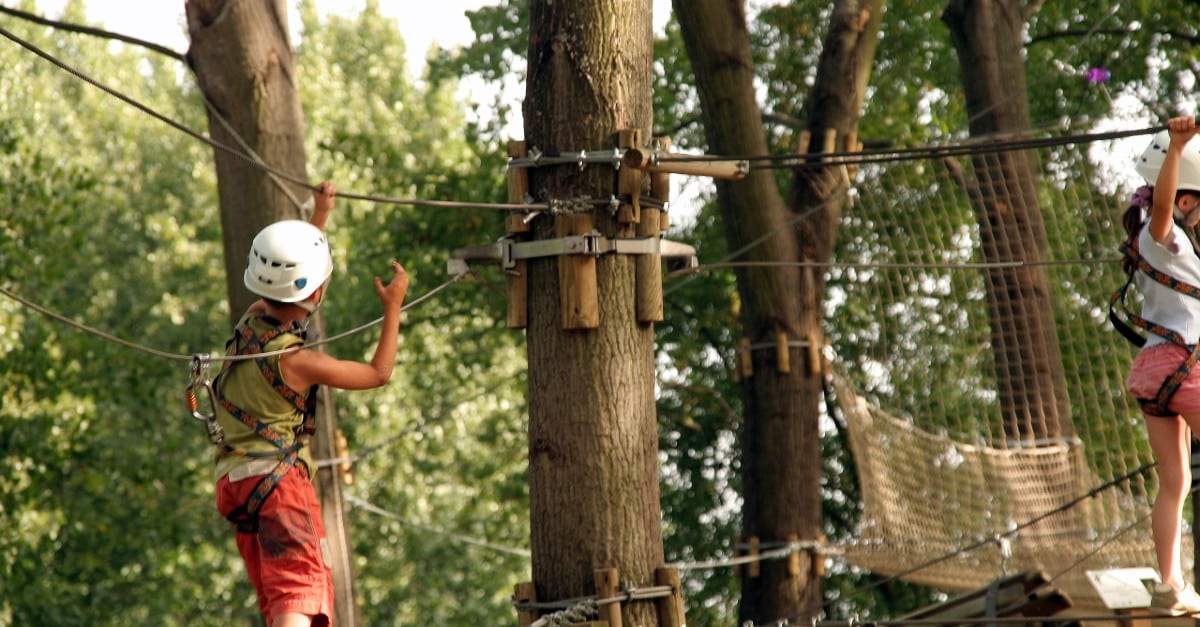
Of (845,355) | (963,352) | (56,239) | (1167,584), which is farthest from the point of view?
(56,239)

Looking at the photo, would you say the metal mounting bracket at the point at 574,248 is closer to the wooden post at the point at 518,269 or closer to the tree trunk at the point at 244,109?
the wooden post at the point at 518,269

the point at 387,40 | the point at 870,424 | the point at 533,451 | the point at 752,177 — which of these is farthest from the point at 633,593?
the point at 387,40

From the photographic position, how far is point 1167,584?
4859mm

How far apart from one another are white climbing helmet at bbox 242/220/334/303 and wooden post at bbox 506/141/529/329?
0.54 m

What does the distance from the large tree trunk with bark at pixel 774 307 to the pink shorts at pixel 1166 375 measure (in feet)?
13.0

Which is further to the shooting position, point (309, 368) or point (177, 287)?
point (177, 287)

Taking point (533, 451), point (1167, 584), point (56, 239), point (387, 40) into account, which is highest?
point (387, 40)

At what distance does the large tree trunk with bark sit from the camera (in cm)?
876

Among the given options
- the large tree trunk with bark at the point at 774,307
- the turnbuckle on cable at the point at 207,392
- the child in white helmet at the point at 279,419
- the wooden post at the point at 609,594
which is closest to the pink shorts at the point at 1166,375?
the wooden post at the point at 609,594

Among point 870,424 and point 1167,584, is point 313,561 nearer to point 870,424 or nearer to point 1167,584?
point 1167,584

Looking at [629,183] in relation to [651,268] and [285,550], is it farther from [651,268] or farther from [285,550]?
[285,550]

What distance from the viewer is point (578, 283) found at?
4383 mm

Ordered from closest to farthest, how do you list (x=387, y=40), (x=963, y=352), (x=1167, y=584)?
(x=1167, y=584), (x=963, y=352), (x=387, y=40)

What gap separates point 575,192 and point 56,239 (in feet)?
41.1
